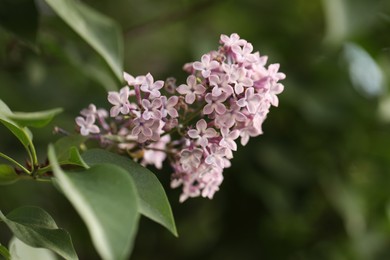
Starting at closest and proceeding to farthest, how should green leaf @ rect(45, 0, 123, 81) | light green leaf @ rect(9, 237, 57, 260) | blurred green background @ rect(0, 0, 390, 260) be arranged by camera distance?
light green leaf @ rect(9, 237, 57, 260) → green leaf @ rect(45, 0, 123, 81) → blurred green background @ rect(0, 0, 390, 260)

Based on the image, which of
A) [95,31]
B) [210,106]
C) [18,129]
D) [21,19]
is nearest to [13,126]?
[18,129]

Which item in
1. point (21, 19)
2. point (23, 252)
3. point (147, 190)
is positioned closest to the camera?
point (147, 190)

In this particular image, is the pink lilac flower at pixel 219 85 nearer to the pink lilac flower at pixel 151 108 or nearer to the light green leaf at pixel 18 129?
the pink lilac flower at pixel 151 108

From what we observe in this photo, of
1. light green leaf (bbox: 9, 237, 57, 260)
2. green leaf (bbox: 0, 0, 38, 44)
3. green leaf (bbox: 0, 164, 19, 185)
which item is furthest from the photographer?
green leaf (bbox: 0, 0, 38, 44)

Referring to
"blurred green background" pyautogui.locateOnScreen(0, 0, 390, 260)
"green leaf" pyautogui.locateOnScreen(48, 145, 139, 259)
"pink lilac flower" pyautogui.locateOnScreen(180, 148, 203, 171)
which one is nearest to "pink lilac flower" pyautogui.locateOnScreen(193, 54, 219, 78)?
"pink lilac flower" pyautogui.locateOnScreen(180, 148, 203, 171)

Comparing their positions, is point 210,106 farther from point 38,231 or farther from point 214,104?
point 38,231

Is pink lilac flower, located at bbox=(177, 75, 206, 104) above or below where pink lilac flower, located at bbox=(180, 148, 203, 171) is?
above

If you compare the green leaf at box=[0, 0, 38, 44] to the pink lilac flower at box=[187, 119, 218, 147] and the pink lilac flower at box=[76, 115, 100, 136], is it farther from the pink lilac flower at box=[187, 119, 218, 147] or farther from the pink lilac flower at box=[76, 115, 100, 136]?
the pink lilac flower at box=[187, 119, 218, 147]
